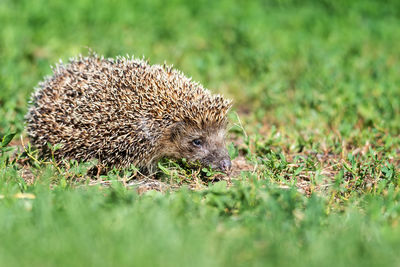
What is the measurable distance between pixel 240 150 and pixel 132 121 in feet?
5.88

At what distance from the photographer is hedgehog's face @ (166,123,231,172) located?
6227mm

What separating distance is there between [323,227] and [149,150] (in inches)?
95.3

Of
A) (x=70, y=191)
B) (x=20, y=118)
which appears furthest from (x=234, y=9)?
(x=70, y=191)

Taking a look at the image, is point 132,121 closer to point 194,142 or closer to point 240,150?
point 194,142

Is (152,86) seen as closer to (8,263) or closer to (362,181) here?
(362,181)

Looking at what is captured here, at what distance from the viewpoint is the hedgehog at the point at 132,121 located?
612 cm

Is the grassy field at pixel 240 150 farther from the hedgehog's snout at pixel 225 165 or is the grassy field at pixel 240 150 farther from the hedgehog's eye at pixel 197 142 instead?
the hedgehog's eye at pixel 197 142

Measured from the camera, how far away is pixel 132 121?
20.1ft

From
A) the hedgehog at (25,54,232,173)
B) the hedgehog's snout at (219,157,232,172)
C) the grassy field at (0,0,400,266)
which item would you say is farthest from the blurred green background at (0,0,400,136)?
the hedgehog's snout at (219,157,232,172)

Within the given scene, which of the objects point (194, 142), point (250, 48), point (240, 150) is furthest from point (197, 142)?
point (250, 48)

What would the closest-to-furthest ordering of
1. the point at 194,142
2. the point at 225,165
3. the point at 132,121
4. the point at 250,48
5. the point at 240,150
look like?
the point at 225,165, the point at 132,121, the point at 194,142, the point at 240,150, the point at 250,48

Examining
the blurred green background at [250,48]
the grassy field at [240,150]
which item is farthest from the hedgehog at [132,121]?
the blurred green background at [250,48]

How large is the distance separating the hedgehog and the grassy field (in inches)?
8.6

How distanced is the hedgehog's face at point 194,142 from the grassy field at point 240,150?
0.21m
